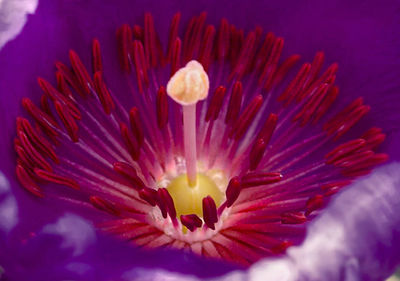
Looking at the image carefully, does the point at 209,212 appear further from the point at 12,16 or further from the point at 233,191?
the point at 12,16

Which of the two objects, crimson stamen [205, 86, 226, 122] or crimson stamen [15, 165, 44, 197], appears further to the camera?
crimson stamen [205, 86, 226, 122]

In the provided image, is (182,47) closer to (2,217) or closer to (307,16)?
(307,16)

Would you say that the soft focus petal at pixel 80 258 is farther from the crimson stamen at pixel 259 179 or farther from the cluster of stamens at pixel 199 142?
the crimson stamen at pixel 259 179

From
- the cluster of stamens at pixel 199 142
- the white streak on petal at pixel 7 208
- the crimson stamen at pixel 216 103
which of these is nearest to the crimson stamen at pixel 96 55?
the cluster of stamens at pixel 199 142

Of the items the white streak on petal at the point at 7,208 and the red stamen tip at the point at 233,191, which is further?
the red stamen tip at the point at 233,191

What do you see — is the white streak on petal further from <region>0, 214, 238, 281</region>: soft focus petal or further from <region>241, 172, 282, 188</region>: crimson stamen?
<region>241, 172, 282, 188</region>: crimson stamen

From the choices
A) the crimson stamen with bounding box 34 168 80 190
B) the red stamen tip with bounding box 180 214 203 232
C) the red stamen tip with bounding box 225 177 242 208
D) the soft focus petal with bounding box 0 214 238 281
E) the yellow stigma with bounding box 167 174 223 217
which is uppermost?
the soft focus petal with bounding box 0 214 238 281

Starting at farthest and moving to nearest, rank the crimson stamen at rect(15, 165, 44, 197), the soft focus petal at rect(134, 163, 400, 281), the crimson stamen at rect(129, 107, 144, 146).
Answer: the crimson stamen at rect(129, 107, 144, 146)
the crimson stamen at rect(15, 165, 44, 197)
the soft focus petal at rect(134, 163, 400, 281)

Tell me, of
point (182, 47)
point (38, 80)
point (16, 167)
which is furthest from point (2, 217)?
point (182, 47)

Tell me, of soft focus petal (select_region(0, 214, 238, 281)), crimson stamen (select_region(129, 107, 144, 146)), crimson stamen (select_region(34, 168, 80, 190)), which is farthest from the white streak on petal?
crimson stamen (select_region(129, 107, 144, 146))
